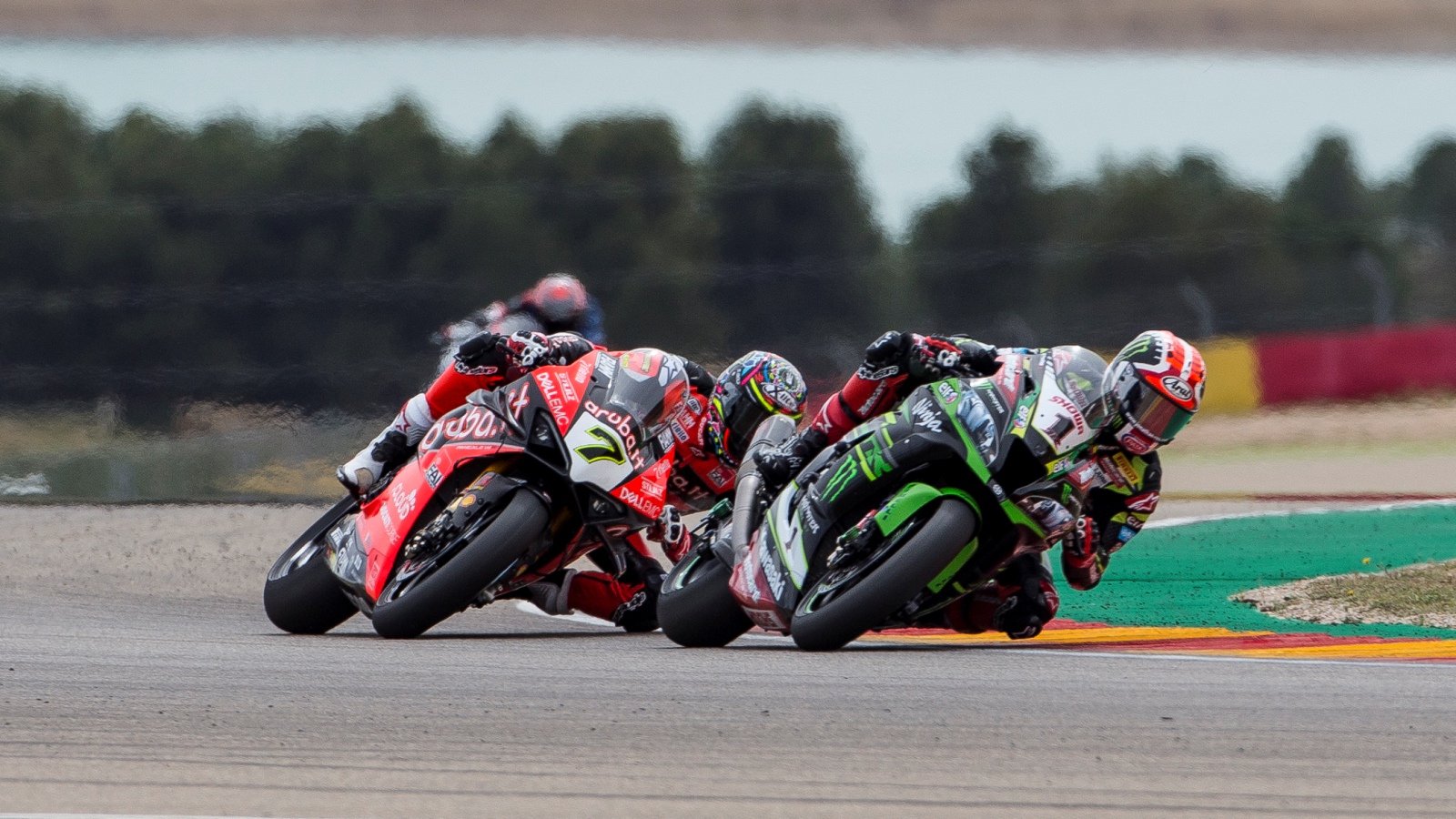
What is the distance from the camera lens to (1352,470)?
15.2 m

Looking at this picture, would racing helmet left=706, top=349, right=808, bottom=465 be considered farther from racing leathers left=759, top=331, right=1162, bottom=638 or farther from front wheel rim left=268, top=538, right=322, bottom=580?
front wheel rim left=268, top=538, right=322, bottom=580

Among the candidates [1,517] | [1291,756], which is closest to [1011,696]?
[1291,756]

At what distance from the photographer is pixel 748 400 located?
25.0 feet

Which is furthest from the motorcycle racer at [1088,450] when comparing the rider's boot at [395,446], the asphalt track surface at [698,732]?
the rider's boot at [395,446]

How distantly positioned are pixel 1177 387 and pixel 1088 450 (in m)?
Result: 0.37

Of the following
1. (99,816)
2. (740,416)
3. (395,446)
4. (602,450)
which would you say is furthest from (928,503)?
(99,816)

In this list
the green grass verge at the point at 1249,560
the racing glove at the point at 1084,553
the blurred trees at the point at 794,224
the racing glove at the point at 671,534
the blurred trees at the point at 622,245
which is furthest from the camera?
the blurred trees at the point at 794,224

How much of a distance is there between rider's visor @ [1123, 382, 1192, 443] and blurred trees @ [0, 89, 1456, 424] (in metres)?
9.11

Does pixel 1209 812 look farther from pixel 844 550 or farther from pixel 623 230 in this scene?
pixel 623 230

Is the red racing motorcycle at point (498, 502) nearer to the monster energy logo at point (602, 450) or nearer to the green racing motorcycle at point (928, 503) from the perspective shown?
the monster energy logo at point (602, 450)

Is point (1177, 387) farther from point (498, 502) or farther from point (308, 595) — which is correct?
point (308, 595)

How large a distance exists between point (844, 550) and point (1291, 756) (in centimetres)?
217

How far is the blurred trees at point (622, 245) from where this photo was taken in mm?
15633

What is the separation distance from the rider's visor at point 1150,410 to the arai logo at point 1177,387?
30 mm
